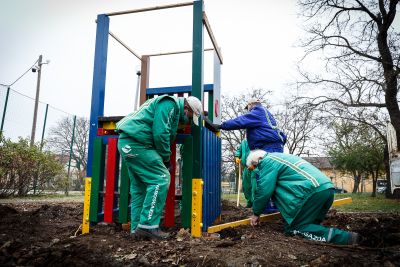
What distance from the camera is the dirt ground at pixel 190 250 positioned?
222 cm

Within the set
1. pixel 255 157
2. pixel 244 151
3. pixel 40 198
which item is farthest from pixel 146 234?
pixel 40 198

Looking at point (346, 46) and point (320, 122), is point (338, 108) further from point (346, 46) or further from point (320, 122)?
→ point (346, 46)

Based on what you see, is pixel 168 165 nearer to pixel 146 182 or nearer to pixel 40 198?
pixel 146 182

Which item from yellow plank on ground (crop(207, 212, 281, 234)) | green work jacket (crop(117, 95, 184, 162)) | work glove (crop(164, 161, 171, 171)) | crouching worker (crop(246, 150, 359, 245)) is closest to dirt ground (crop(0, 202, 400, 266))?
yellow plank on ground (crop(207, 212, 281, 234))

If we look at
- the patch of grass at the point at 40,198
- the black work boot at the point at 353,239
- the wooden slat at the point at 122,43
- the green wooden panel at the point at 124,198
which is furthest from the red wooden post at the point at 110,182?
the patch of grass at the point at 40,198

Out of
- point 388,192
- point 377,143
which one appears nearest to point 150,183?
point 388,192

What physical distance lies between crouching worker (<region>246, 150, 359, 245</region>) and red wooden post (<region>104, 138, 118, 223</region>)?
5.80 ft

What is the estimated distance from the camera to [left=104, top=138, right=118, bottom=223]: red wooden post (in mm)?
3695

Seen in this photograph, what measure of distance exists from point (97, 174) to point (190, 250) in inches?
70.8

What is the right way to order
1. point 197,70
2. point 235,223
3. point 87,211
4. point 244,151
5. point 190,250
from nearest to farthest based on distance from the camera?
1. point 190,250
2. point 197,70
3. point 87,211
4. point 235,223
5. point 244,151

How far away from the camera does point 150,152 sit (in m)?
3.24

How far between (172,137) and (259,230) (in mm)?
1562

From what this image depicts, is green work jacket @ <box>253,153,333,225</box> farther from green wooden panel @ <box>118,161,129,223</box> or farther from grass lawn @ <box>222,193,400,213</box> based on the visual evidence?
grass lawn @ <box>222,193,400,213</box>

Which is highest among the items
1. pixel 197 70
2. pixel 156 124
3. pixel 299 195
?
pixel 197 70
